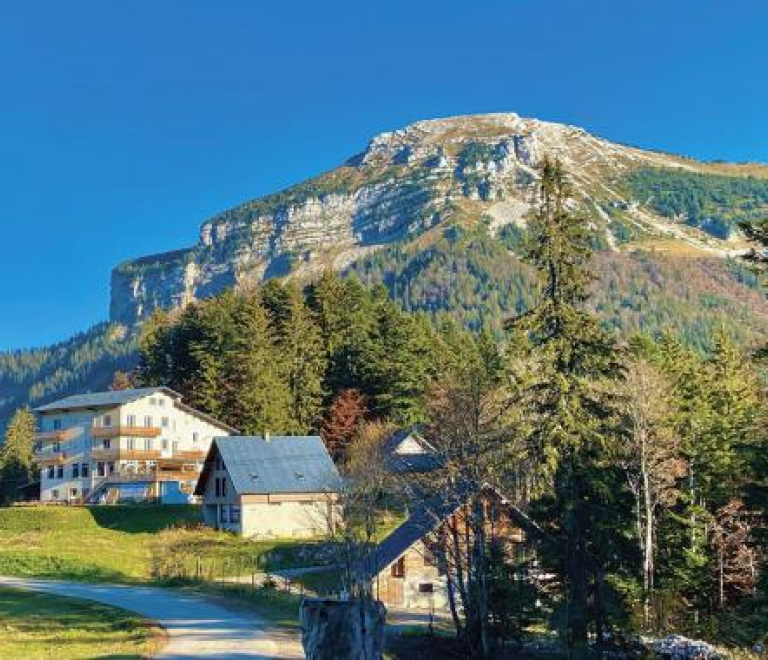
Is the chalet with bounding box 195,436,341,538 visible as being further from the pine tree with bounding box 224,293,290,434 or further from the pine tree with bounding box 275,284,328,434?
the pine tree with bounding box 275,284,328,434

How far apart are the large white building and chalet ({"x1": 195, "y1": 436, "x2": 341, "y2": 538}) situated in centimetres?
1626

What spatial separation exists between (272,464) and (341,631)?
60466 millimetres

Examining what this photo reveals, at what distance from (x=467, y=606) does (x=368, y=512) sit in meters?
4.85

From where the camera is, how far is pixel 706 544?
38.7 m

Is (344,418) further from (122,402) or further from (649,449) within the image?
(649,449)

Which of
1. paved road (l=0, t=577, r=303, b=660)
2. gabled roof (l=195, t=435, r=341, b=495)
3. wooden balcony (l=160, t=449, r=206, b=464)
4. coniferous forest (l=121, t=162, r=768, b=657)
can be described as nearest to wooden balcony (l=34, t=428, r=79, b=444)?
wooden balcony (l=160, t=449, r=206, b=464)

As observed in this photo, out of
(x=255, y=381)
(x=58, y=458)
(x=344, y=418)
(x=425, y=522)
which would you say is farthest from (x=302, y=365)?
(x=425, y=522)

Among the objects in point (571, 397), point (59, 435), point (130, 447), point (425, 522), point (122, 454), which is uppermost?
point (59, 435)

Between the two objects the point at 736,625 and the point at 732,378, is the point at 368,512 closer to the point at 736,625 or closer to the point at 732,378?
the point at 736,625

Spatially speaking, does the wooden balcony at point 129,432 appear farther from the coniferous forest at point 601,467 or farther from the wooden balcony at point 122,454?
the coniferous forest at point 601,467

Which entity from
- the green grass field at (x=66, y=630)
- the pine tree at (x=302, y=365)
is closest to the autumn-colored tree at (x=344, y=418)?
the pine tree at (x=302, y=365)

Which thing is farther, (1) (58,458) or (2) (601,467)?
(1) (58,458)

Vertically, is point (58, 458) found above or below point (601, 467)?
above

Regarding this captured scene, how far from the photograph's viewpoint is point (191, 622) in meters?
30.5
